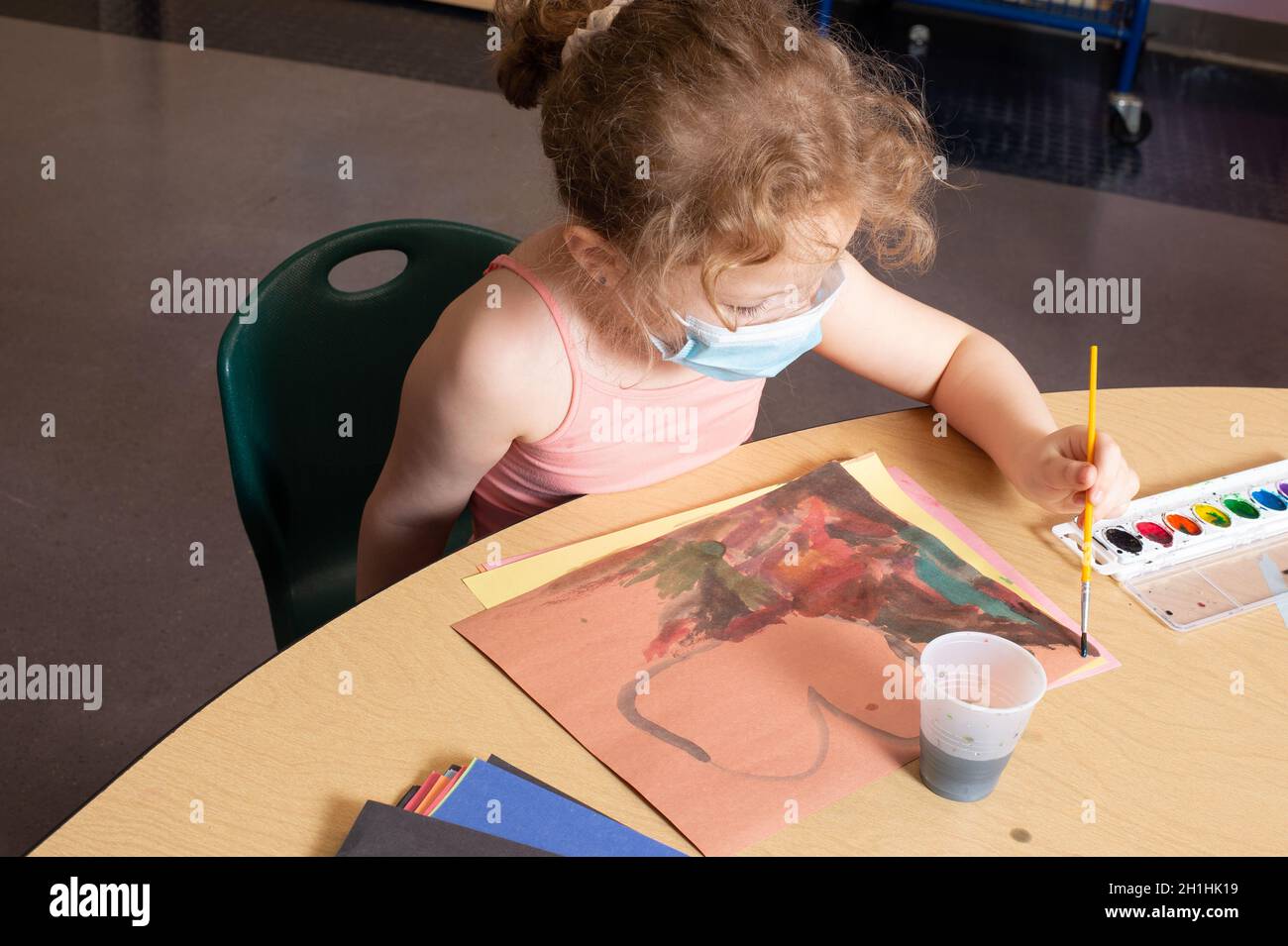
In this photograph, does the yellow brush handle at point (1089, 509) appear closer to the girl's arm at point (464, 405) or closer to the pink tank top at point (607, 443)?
the pink tank top at point (607, 443)

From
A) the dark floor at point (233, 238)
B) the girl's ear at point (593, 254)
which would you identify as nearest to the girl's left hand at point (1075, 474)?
the girl's ear at point (593, 254)

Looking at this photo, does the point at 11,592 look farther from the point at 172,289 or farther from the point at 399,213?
the point at 399,213

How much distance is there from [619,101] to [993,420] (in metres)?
0.41

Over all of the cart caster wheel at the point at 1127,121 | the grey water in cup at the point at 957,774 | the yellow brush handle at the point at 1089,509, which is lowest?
the grey water in cup at the point at 957,774

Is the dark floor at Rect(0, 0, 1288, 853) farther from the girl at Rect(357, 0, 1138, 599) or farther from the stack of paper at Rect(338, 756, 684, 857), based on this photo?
the stack of paper at Rect(338, 756, 684, 857)

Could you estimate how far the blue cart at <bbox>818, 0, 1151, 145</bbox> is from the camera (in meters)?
3.16

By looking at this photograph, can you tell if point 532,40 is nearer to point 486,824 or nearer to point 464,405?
point 464,405

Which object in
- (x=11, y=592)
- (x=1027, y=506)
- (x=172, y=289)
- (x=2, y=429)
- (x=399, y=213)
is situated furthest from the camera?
(x=399, y=213)

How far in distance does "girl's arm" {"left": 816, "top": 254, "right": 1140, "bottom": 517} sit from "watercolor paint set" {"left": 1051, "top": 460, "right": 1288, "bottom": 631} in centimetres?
3

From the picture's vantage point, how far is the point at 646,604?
92cm

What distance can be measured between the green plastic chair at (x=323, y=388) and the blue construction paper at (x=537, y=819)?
473 millimetres

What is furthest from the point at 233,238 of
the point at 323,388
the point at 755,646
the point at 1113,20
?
the point at 1113,20

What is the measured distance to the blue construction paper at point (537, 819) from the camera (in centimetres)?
75

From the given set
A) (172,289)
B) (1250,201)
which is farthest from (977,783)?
(1250,201)
